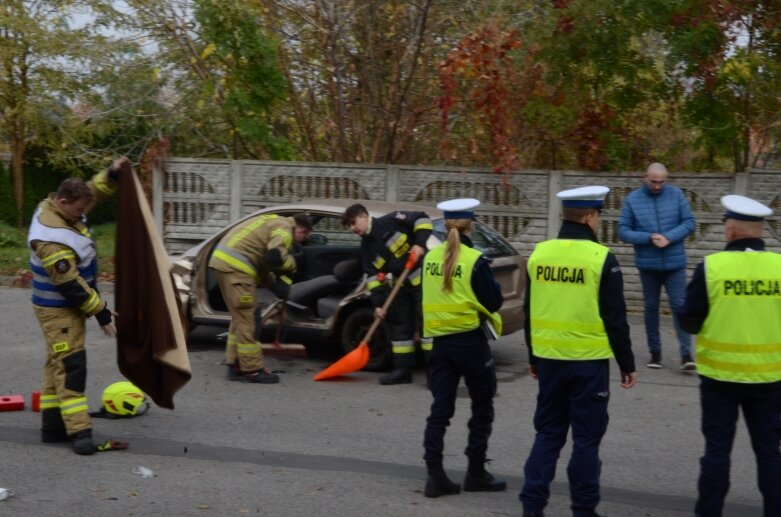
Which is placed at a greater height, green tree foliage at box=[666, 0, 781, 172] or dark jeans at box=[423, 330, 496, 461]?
green tree foliage at box=[666, 0, 781, 172]

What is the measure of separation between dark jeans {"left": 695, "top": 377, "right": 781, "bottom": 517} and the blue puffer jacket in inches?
172

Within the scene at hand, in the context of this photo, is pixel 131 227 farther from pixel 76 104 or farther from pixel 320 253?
pixel 76 104

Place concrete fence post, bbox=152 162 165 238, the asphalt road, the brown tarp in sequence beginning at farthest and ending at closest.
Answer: concrete fence post, bbox=152 162 165 238
the brown tarp
the asphalt road

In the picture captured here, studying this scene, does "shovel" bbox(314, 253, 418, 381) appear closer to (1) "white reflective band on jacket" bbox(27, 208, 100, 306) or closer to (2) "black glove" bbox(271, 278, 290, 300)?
(2) "black glove" bbox(271, 278, 290, 300)

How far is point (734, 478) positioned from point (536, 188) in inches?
289

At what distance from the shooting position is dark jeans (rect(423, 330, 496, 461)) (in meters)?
6.27

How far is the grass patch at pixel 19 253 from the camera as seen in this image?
1627cm

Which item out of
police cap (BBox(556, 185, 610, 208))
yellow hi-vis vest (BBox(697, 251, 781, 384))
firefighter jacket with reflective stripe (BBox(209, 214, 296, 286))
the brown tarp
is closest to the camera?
yellow hi-vis vest (BBox(697, 251, 781, 384))

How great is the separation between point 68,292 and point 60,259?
0.73 feet

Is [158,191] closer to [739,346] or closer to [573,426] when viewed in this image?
[573,426]

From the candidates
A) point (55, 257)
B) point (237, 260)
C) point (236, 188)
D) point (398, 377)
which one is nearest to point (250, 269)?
point (237, 260)

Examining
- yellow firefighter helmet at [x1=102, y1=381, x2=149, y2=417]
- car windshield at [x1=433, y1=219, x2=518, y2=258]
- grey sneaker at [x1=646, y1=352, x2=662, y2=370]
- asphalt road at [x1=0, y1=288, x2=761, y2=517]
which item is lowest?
asphalt road at [x1=0, y1=288, x2=761, y2=517]

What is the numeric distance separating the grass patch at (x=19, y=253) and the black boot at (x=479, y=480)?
10224 mm

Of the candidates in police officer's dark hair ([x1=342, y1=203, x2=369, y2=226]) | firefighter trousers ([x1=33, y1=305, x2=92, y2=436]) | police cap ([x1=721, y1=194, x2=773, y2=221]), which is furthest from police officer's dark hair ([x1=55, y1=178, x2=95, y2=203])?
police cap ([x1=721, y1=194, x2=773, y2=221])
